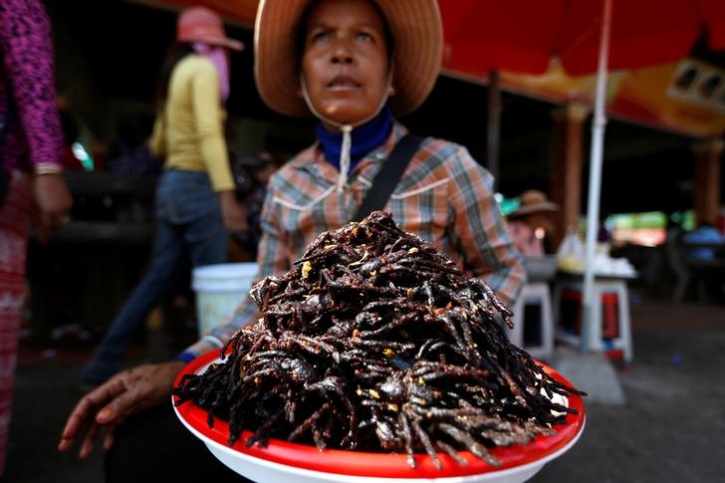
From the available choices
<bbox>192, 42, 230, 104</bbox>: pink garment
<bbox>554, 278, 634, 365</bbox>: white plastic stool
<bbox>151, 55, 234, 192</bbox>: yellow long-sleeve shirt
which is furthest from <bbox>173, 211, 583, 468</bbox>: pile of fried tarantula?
<bbox>554, 278, 634, 365</bbox>: white plastic stool

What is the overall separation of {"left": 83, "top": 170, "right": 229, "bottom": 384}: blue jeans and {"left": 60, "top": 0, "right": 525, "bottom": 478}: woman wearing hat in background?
4.96 ft

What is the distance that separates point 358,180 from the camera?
175 cm

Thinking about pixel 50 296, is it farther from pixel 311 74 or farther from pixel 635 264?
pixel 635 264

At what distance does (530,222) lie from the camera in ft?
17.7

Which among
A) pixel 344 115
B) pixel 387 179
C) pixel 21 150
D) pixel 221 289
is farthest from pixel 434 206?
pixel 21 150

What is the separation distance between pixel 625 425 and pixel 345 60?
3334 mm

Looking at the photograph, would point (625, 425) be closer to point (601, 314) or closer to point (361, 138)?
point (601, 314)

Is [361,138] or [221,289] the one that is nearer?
[361,138]

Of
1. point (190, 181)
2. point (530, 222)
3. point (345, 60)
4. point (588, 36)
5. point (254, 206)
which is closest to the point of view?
point (345, 60)

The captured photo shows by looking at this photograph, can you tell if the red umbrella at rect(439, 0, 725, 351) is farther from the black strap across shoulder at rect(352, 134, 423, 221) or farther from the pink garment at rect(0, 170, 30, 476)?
the pink garment at rect(0, 170, 30, 476)

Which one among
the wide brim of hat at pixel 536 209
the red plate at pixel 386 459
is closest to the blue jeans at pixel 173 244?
the red plate at pixel 386 459

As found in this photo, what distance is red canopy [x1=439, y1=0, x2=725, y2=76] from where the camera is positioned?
344 centimetres

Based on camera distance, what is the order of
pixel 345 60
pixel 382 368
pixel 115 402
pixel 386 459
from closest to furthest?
pixel 386 459, pixel 382 368, pixel 115 402, pixel 345 60

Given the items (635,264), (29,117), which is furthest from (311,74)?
(635,264)
